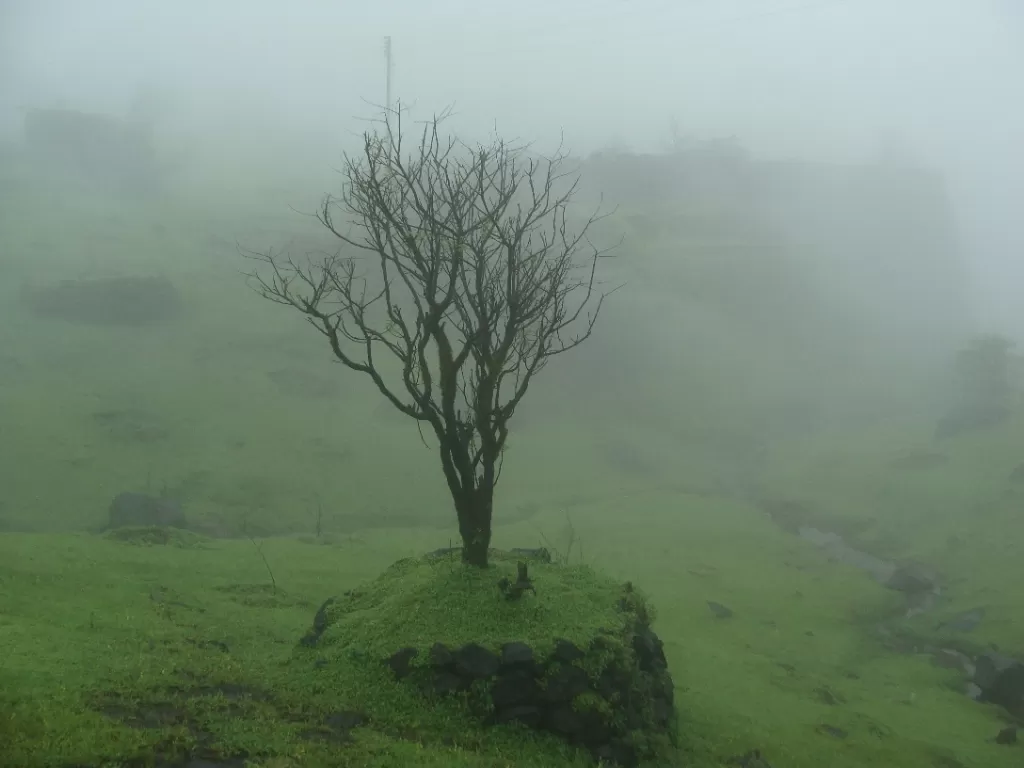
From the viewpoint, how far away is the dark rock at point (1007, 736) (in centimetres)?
1102

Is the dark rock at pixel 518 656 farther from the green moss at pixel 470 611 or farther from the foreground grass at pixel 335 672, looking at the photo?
the foreground grass at pixel 335 672

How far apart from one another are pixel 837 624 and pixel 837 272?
34.7 meters

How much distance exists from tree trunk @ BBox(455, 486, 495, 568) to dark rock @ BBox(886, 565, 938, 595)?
1355 centimetres

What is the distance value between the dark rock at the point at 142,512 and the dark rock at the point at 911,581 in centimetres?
1750

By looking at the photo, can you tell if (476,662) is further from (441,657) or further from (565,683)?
(565,683)

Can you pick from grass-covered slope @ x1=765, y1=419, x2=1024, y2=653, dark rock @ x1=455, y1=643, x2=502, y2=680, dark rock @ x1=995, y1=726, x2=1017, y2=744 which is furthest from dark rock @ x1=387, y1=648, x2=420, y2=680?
grass-covered slope @ x1=765, y1=419, x2=1024, y2=653

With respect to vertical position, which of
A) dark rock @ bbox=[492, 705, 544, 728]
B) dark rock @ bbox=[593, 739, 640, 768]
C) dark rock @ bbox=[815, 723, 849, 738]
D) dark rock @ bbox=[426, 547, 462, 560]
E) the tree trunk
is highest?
the tree trunk

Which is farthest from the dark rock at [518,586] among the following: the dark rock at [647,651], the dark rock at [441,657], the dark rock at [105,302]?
the dark rock at [105,302]

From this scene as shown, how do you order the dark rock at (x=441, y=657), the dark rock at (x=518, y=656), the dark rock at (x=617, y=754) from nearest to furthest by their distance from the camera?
the dark rock at (x=617, y=754) → the dark rock at (x=518, y=656) → the dark rock at (x=441, y=657)

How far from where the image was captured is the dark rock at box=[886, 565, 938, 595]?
1819cm

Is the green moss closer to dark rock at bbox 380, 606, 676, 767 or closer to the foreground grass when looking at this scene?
dark rock at bbox 380, 606, 676, 767

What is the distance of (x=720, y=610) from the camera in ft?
50.4

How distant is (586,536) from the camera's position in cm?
2053

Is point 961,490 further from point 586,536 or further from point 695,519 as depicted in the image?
point 586,536
